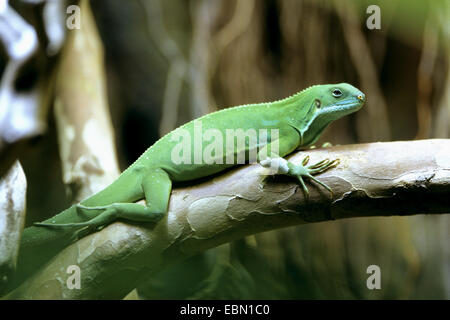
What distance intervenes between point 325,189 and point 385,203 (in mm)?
251

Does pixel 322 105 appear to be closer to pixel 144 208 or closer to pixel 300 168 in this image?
pixel 300 168

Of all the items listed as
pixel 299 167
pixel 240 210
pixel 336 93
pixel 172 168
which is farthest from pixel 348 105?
pixel 172 168

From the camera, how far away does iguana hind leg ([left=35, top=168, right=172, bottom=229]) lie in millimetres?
1913

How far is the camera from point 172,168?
6.73ft

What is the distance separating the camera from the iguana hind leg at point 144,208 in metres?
1.91

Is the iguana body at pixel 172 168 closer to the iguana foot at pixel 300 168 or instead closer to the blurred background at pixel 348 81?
the iguana foot at pixel 300 168

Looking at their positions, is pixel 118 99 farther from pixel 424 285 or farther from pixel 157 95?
pixel 424 285

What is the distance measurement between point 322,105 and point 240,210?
721mm

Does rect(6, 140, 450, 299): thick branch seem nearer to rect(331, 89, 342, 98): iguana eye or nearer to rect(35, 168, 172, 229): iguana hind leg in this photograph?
rect(35, 168, 172, 229): iguana hind leg

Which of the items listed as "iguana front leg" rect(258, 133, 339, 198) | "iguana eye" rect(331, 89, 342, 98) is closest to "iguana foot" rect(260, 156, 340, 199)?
"iguana front leg" rect(258, 133, 339, 198)

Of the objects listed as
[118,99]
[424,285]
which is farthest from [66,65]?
[424,285]

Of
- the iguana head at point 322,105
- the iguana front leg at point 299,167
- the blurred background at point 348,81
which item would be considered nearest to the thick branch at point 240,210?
the iguana front leg at point 299,167

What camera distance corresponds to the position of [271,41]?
381cm

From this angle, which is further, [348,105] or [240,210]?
[348,105]
